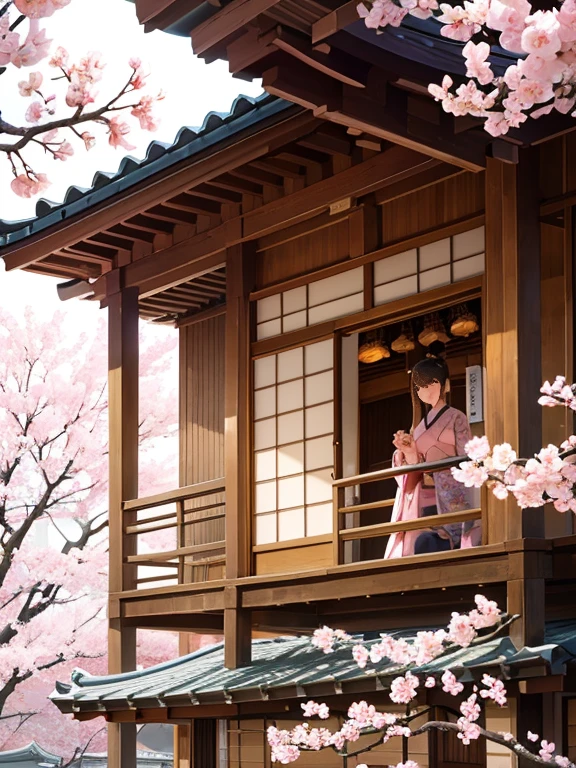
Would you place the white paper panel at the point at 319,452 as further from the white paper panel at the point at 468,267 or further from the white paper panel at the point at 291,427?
the white paper panel at the point at 468,267

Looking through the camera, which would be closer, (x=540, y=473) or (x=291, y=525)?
(x=540, y=473)

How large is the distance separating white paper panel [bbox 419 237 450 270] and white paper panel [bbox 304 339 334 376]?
3.67 feet

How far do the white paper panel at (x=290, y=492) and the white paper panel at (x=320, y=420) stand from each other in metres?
0.40

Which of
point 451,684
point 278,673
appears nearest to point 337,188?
point 278,673

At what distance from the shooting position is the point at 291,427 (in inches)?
407

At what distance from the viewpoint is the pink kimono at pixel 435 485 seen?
9.28 meters

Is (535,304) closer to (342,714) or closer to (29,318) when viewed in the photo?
(342,714)

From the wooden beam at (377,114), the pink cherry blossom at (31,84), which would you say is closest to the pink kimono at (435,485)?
the wooden beam at (377,114)

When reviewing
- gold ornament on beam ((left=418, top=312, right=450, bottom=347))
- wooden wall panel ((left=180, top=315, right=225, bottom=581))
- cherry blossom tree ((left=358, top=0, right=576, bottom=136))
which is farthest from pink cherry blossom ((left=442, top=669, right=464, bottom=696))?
wooden wall panel ((left=180, top=315, right=225, bottom=581))

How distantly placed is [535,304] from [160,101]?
4358 millimetres

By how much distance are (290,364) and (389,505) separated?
1.76 m

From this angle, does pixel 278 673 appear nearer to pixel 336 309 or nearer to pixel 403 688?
pixel 403 688

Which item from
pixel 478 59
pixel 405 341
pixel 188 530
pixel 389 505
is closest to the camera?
pixel 478 59

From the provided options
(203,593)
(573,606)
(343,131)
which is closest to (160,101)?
(343,131)
